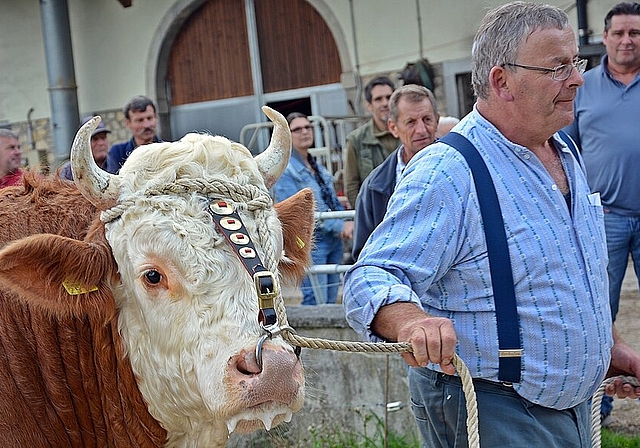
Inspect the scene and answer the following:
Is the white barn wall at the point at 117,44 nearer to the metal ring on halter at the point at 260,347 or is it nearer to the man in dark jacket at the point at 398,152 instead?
the man in dark jacket at the point at 398,152

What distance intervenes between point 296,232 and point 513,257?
844 mm

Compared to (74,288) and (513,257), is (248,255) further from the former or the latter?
(513,257)

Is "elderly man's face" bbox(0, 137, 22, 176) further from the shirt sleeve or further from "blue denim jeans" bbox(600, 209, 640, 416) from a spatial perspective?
Result: the shirt sleeve

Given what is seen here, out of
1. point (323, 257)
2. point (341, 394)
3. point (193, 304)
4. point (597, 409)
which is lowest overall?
point (341, 394)

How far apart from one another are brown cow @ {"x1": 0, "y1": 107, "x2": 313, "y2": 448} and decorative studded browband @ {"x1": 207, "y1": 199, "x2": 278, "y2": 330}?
0.09 ft

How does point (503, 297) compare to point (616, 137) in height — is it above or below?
below

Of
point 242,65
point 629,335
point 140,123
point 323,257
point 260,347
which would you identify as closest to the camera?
point 260,347

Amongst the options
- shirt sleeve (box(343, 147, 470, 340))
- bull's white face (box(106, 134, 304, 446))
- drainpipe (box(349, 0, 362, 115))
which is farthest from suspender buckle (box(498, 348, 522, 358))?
drainpipe (box(349, 0, 362, 115))

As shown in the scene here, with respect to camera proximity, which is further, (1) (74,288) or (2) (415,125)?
(2) (415,125)

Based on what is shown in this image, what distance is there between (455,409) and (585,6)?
8.69 m

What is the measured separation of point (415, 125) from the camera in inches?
205

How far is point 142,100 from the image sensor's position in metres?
6.73

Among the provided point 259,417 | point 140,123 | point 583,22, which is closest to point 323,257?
point 140,123

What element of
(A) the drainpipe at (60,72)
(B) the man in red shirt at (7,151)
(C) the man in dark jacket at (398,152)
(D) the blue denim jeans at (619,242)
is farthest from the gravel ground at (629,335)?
(A) the drainpipe at (60,72)
